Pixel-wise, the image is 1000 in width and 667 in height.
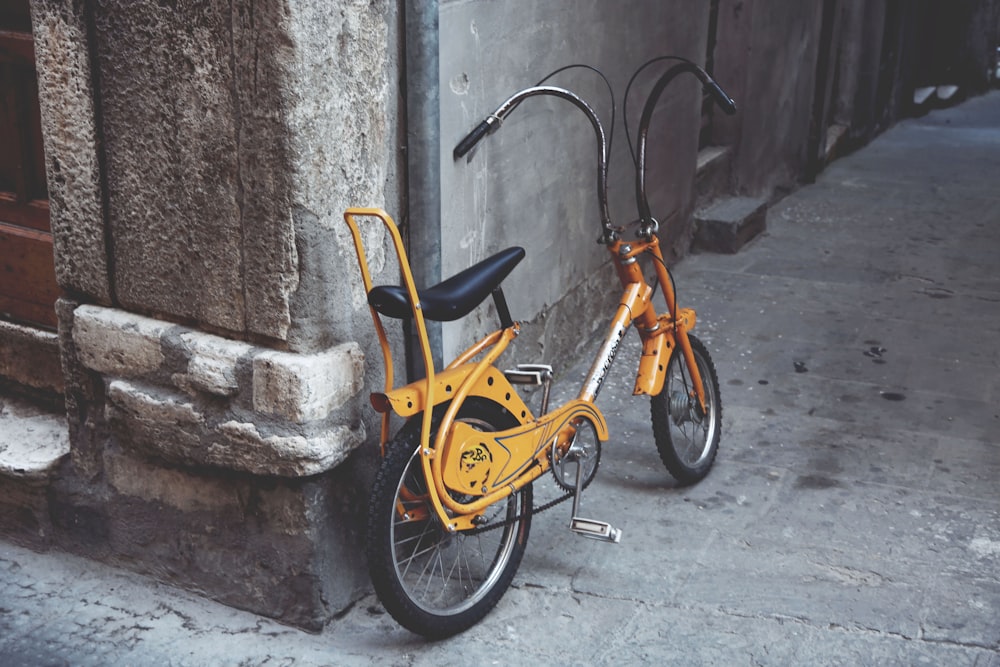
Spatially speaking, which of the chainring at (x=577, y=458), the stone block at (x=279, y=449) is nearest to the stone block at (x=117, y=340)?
the stone block at (x=279, y=449)

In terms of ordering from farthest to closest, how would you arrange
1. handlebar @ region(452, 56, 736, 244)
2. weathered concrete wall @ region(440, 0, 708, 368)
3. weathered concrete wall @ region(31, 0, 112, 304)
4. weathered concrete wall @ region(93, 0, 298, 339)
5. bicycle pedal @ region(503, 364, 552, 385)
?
weathered concrete wall @ region(440, 0, 708, 368)
handlebar @ region(452, 56, 736, 244)
bicycle pedal @ region(503, 364, 552, 385)
weathered concrete wall @ region(31, 0, 112, 304)
weathered concrete wall @ region(93, 0, 298, 339)

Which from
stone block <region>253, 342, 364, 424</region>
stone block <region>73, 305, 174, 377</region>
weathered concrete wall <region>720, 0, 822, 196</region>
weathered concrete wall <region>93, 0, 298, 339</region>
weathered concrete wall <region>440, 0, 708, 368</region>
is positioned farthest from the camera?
weathered concrete wall <region>720, 0, 822, 196</region>

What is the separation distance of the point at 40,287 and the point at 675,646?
224cm

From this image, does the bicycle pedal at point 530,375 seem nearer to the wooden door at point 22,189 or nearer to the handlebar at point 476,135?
the handlebar at point 476,135

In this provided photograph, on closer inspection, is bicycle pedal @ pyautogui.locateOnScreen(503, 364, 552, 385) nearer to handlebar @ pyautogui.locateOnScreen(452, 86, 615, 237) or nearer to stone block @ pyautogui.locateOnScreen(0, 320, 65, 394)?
handlebar @ pyautogui.locateOnScreen(452, 86, 615, 237)

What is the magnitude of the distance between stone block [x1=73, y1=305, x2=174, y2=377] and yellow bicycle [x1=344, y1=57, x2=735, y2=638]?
67 centimetres

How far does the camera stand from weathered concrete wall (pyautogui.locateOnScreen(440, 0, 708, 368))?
3955 mm

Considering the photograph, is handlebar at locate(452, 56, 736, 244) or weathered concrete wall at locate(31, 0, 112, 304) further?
handlebar at locate(452, 56, 736, 244)

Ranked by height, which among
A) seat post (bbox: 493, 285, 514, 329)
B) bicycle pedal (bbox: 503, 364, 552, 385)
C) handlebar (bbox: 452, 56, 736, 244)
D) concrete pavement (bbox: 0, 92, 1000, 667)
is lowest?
concrete pavement (bbox: 0, 92, 1000, 667)

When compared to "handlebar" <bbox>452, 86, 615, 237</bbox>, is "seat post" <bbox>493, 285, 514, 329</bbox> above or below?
below

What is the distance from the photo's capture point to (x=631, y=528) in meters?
3.99

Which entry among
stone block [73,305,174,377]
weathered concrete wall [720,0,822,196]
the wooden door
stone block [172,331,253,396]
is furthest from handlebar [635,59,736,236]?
weathered concrete wall [720,0,822,196]

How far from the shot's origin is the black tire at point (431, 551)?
10.1ft

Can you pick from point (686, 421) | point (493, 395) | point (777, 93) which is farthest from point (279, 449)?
point (777, 93)
